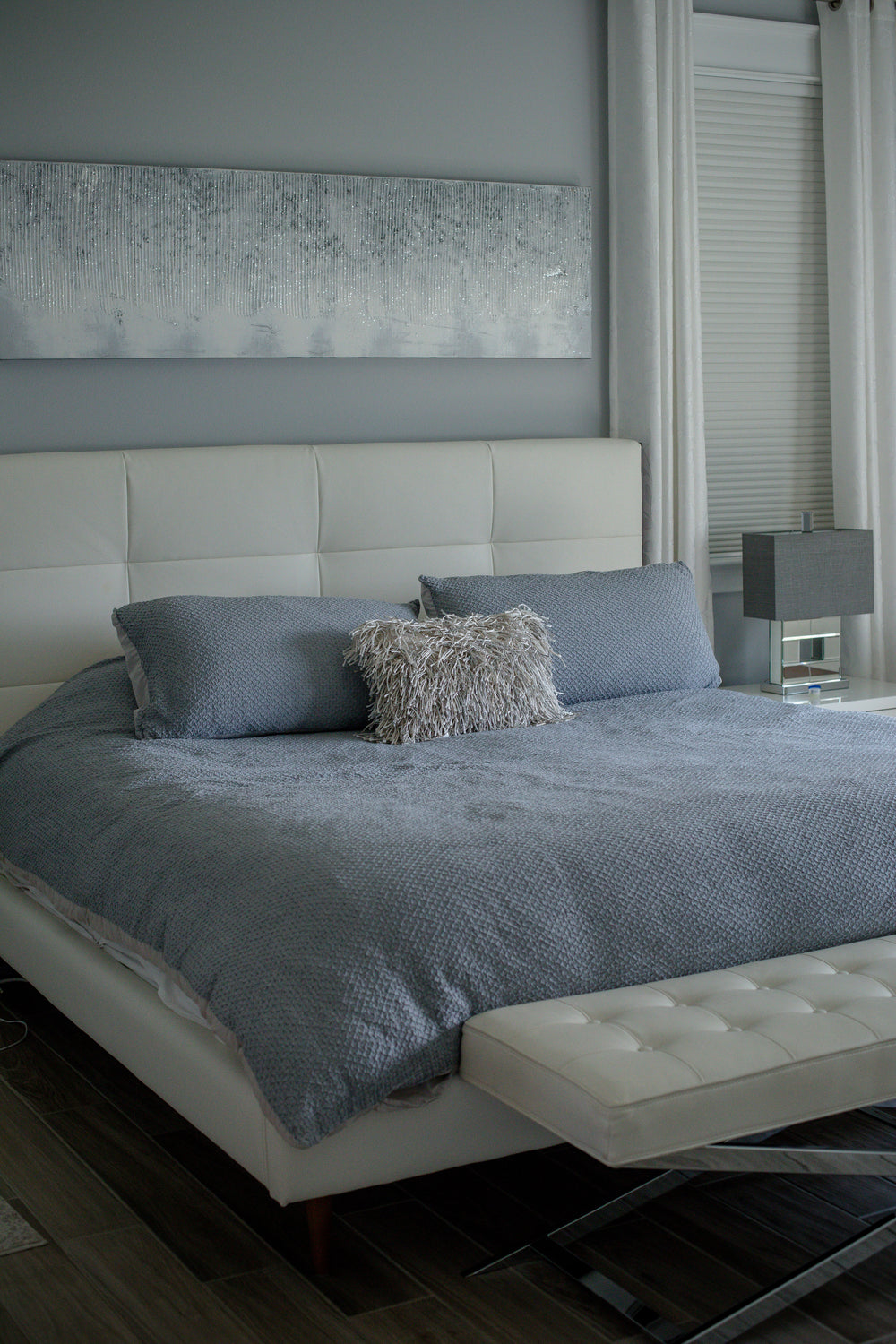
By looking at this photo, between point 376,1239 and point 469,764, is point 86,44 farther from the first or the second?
point 376,1239

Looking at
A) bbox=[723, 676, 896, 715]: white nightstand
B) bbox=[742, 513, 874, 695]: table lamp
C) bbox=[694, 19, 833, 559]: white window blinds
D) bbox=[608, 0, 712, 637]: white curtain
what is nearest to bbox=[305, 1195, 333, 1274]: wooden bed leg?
bbox=[723, 676, 896, 715]: white nightstand

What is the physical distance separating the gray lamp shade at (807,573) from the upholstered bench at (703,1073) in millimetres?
2260

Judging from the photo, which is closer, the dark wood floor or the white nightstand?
the dark wood floor

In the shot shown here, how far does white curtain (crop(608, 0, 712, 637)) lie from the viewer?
4.23m

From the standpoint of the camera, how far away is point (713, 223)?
4.49m

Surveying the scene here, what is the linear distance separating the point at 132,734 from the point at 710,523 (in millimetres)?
2186

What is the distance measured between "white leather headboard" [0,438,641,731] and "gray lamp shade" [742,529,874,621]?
0.37 m

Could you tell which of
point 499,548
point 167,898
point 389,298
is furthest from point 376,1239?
point 389,298

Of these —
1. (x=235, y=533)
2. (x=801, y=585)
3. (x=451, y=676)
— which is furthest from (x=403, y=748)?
(x=801, y=585)

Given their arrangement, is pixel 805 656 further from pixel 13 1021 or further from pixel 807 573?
pixel 13 1021

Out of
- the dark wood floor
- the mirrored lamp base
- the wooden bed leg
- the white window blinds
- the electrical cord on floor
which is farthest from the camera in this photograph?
the white window blinds

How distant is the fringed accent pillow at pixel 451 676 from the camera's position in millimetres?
3152

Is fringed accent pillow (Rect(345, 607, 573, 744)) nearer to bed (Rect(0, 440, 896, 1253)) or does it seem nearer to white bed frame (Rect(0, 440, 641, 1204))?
bed (Rect(0, 440, 896, 1253))

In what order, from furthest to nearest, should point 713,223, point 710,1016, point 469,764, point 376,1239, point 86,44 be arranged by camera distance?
point 713,223
point 86,44
point 469,764
point 376,1239
point 710,1016
